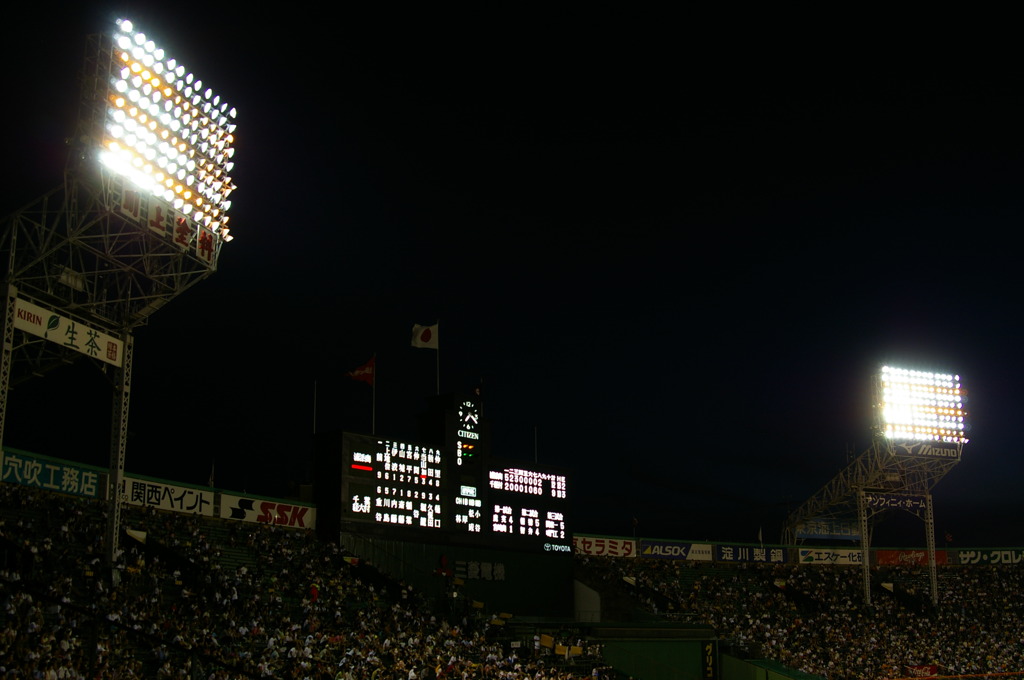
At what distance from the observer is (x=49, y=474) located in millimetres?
32781

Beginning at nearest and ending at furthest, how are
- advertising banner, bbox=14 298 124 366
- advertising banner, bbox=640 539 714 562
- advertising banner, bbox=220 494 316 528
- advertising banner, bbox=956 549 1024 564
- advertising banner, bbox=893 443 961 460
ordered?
advertising banner, bbox=14 298 124 366, advertising banner, bbox=220 494 316 528, advertising banner, bbox=640 539 714 562, advertising banner, bbox=893 443 961 460, advertising banner, bbox=956 549 1024 564

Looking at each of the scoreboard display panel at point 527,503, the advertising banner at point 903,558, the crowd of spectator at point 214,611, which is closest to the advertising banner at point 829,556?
the advertising banner at point 903,558

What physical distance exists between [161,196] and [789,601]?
39.7 m

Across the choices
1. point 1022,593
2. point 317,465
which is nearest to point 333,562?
point 317,465

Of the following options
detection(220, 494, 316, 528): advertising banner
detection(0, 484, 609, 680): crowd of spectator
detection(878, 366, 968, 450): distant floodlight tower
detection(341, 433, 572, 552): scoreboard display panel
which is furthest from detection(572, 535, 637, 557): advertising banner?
detection(220, 494, 316, 528): advertising banner

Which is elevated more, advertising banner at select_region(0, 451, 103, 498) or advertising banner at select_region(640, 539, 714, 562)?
advertising banner at select_region(0, 451, 103, 498)

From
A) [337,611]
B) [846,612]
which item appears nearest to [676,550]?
[846,612]

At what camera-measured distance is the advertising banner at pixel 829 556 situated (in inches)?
2372

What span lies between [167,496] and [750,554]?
3358cm

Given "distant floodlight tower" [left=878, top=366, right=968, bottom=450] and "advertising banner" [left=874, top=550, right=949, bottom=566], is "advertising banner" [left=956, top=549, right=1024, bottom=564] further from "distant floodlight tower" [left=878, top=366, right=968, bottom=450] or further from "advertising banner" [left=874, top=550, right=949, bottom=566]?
"distant floodlight tower" [left=878, top=366, right=968, bottom=450]

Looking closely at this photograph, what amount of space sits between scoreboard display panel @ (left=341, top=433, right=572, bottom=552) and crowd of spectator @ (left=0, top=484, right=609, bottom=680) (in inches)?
90.9

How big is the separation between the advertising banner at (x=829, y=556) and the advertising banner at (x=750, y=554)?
1088 millimetres

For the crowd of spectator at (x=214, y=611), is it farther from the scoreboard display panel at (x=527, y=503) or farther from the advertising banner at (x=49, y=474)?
the scoreboard display panel at (x=527, y=503)

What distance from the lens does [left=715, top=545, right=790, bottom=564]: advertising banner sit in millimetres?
57500
